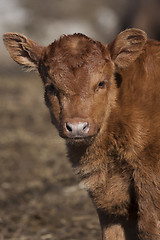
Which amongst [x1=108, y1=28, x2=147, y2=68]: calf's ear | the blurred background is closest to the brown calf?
[x1=108, y1=28, x2=147, y2=68]: calf's ear

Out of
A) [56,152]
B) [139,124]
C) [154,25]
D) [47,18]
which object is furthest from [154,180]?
[47,18]

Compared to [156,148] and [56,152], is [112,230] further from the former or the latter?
[56,152]

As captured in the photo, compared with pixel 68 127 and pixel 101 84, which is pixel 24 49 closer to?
pixel 101 84

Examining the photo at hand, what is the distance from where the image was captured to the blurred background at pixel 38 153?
20.0 feet

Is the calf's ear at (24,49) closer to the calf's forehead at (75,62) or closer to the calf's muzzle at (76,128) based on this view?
the calf's forehead at (75,62)

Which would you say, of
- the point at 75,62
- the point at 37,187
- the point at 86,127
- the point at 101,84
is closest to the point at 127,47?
the point at 101,84

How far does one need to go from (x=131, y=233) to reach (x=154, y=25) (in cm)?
1046

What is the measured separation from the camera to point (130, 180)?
404 centimetres

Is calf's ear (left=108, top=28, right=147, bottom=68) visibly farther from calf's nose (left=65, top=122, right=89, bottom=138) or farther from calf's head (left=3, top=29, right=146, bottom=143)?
calf's nose (left=65, top=122, right=89, bottom=138)

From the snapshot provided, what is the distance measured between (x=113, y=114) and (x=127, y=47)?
60 centimetres

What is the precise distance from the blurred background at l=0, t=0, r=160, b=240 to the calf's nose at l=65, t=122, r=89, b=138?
0.67 m

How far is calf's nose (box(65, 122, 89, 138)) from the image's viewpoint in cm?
366

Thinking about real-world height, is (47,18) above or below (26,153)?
above

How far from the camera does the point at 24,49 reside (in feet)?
14.5
